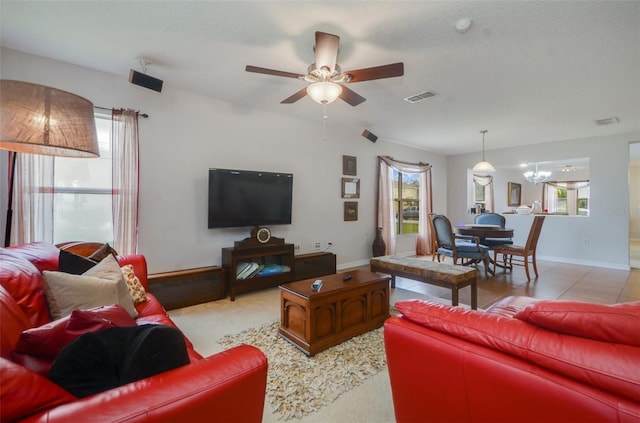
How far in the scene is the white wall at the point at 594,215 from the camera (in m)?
4.96

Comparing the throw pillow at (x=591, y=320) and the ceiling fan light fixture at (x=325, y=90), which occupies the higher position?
the ceiling fan light fixture at (x=325, y=90)

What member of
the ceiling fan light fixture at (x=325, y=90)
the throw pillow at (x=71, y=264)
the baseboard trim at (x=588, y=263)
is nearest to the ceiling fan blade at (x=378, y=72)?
the ceiling fan light fixture at (x=325, y=90)

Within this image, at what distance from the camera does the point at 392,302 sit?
324 centimetres

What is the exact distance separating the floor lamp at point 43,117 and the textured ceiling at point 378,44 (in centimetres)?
97

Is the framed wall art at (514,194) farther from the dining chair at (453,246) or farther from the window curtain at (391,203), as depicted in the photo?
the dining chair at (453,246)

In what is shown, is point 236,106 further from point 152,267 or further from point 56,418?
point 56,418

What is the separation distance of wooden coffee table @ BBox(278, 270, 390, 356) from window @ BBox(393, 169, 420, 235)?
3727mm

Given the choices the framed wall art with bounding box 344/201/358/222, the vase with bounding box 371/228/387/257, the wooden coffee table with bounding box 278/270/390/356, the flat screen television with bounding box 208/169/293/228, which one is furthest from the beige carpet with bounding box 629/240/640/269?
the flat screen television with bounding box 208/169/293/228

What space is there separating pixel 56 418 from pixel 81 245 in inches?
89.3

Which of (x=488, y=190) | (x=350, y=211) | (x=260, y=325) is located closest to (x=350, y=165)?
(x=350, y=211)

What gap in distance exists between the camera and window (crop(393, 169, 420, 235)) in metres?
6.14

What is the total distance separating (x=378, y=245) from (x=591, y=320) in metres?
4.51

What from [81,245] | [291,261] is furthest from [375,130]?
[81,245]

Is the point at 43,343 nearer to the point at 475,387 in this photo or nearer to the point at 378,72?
the point at 475,387
